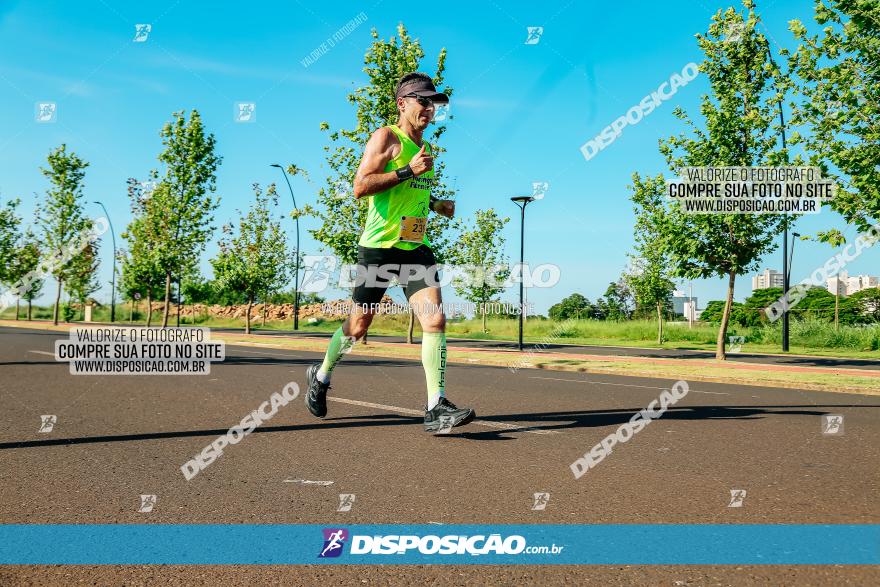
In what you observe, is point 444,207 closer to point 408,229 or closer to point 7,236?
point 408,229

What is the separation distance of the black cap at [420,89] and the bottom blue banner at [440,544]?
3.44 metres

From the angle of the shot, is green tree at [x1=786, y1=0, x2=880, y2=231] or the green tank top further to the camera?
green tree at [x1=786, y1=0, x2=880, y2=231]

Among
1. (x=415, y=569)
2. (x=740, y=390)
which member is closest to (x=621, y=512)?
(x=415, y=569)

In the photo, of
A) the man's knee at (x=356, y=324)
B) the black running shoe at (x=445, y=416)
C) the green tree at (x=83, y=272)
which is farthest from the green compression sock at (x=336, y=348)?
the green tree at (x=83, y=272)

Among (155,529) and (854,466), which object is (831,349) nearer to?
(854,466)

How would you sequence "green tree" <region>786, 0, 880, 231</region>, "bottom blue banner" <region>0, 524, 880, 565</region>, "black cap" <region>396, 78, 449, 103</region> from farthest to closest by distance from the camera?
"green tree" <region>786, 0, 880, 231</region> < "black cap" <region>396, 78, 449, 103</region> < "bottom blue banner" <region>0, 524, 880, 565</region>

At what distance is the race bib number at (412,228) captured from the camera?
5.10m

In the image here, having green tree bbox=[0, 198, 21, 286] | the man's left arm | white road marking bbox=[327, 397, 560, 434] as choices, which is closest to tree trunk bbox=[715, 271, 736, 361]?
→ white road marking bbox=[327, 397, 560, 434]

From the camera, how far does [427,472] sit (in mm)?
4008

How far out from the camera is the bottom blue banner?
2.58 m

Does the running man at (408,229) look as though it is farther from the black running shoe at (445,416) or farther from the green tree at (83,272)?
the green tree at (83,272)

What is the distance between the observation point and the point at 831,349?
91.7ft

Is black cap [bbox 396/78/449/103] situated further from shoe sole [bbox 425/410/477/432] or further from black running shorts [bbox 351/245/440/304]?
shoe sole [bbox 425/410/477/432]

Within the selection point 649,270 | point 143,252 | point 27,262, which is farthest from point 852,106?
point 27,262
